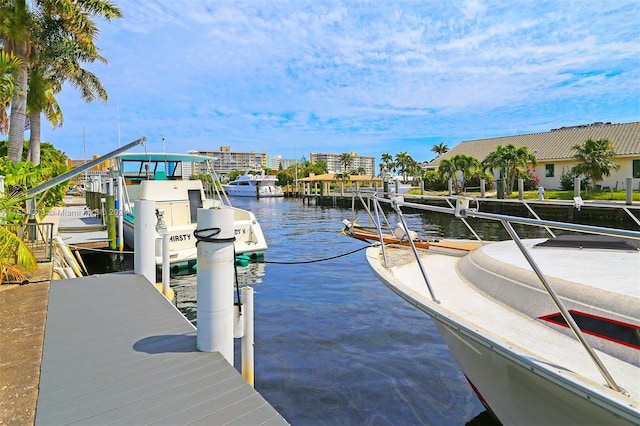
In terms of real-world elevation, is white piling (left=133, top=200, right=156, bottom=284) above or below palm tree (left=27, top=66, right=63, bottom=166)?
below

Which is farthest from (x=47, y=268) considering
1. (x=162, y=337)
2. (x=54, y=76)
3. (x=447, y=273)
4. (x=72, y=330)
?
(x=54, y=76)

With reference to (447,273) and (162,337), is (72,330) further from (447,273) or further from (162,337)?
(447,273)

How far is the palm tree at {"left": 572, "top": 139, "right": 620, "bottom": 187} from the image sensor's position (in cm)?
2866

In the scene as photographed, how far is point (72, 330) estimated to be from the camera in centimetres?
407

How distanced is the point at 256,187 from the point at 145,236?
69.2 m

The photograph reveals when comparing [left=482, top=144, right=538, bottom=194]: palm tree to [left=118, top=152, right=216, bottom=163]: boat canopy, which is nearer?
[left=118, top=152, right=216, bottom=163]: boat canopy

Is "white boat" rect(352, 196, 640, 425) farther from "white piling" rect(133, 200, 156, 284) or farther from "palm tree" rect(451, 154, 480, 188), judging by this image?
"palm tree" rect(451, 154, 480, 188)

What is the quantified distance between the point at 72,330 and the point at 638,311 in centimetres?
477

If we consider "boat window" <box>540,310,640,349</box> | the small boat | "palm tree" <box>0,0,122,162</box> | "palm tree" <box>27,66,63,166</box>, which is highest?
"palm tree" <box>0,0,122,162</box>

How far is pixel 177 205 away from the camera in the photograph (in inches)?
553

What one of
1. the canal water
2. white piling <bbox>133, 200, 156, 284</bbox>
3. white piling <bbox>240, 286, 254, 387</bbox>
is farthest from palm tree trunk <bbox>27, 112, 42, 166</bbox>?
white piling <bbox>240, 286, 254, 387</bbox>

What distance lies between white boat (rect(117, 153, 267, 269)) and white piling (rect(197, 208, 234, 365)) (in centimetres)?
793

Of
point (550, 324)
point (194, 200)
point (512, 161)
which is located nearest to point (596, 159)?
point (512, 161)

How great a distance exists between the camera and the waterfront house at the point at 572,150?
3059 centimetres
